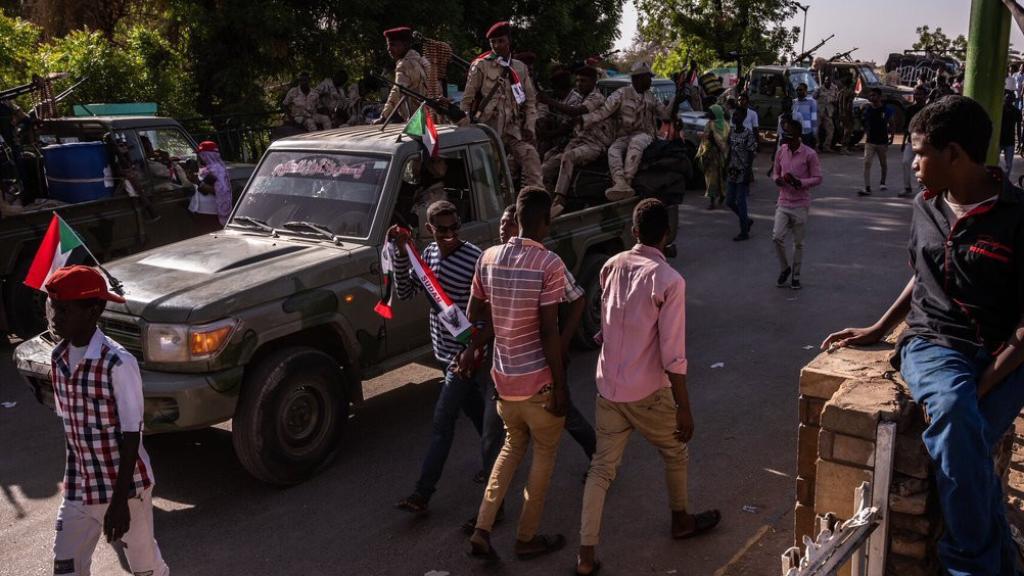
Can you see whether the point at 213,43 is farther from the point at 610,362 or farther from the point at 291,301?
the point at 610,362

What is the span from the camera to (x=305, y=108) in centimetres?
1744

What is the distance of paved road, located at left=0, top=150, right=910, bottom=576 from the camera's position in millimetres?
5109

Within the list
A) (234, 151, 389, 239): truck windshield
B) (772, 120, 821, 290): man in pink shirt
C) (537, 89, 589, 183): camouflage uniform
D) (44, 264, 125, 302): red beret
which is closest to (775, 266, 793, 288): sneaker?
(772, 120, 821, 290): man in pink shirt

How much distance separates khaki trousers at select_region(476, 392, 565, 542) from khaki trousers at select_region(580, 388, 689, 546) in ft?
0.81

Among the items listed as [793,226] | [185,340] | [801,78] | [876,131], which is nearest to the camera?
[185,340]

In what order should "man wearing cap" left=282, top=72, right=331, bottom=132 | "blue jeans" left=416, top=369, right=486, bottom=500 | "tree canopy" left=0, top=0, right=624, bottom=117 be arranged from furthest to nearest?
"man wearing cap" left=282, top=72, right=331, bottom=132 < "tree canopy" left=0, top=0, right=624, bottom=117 < "blue jeans" left=416, top=369, right=486, bottom=500

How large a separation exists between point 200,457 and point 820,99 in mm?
19334


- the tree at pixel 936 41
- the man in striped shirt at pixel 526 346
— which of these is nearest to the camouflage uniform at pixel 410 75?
the man in striped shirt at pixel 526 346

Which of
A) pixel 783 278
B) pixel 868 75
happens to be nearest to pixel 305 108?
pixel 783 278

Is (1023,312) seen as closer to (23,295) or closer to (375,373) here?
(375,373)

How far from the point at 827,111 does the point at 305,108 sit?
1246 cm

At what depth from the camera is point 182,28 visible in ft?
63.9

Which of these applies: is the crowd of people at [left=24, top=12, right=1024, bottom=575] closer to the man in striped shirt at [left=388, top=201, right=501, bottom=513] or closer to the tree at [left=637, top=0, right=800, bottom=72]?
the man in striped shirt at [left=388, top=201, right=501, bottom=513]

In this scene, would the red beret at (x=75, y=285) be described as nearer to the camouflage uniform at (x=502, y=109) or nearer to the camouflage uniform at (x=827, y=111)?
the camouflage uniform at (x=502, y=109)
